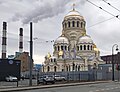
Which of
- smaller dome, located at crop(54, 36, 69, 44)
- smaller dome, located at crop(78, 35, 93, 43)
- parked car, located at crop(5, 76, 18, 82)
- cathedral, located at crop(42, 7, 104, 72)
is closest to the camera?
parked car, located at crop(5, 76, 18, 82)

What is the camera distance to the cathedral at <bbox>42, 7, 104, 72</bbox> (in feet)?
350

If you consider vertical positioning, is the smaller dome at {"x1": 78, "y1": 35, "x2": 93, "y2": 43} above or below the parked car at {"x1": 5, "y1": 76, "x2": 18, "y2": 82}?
above

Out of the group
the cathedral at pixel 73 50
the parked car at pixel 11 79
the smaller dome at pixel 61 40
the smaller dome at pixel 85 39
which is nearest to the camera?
the parked car at pixel 11 79

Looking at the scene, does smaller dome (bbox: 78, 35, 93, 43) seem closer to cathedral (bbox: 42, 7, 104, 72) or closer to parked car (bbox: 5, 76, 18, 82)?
cathedral (bbox: 42, 7, 104, 72)

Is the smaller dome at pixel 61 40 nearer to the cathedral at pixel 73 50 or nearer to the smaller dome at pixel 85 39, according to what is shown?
the cathedral at pixel 73 50

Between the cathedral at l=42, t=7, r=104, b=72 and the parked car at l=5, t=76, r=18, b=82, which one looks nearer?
the parked car at l=5, t=76, r=18, b=82

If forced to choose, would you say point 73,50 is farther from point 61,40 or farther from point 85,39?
point 85,39

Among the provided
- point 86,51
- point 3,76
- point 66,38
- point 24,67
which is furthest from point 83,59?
point 3,76

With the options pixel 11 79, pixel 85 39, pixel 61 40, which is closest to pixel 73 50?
pixel 61 40

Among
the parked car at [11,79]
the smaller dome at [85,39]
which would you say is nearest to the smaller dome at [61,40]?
the smaller dome at [85,39]

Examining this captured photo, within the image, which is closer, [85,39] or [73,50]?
[85,39]

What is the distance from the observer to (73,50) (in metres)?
112

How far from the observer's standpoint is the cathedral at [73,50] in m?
107

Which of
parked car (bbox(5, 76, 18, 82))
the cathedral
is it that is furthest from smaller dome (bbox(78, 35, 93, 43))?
parked car (bbox(5, 76, 18, 82))
